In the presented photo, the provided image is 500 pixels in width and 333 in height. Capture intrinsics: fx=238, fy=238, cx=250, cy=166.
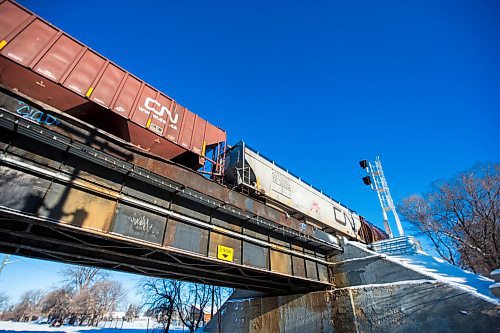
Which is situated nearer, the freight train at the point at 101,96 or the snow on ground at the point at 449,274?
the freight train at the point at 101,96

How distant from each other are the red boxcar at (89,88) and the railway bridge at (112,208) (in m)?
1.45

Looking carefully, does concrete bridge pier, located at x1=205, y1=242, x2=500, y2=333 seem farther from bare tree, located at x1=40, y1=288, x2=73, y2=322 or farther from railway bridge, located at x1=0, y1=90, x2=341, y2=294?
bare tree, located at x1=40, y1=288, x2=73, y2=322

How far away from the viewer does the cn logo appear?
9.44 metres

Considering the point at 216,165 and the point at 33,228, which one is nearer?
the point at 33,228

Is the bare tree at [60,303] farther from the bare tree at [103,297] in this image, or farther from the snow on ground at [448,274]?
the snow on ground at [448,274]

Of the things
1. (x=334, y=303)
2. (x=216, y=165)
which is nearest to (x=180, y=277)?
(x=216, y=165)

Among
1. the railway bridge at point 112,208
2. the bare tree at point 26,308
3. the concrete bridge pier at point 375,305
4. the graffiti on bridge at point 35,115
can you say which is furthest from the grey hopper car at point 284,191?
the bare tree at point 26,308

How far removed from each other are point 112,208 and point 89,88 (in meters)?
4.24

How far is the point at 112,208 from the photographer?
6.80m

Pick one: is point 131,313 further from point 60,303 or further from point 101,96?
point 101,96

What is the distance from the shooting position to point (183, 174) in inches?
335

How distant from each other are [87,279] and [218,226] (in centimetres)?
5232

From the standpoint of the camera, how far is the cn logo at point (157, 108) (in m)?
9.44

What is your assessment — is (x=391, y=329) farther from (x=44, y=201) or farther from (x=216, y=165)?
(x=44, y=201)
